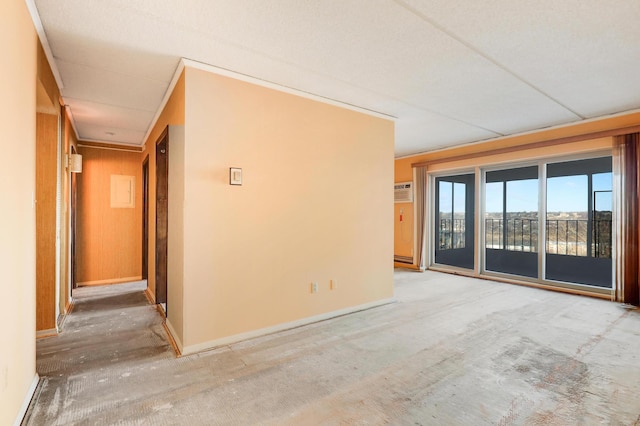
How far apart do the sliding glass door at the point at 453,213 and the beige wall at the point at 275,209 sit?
3.30m

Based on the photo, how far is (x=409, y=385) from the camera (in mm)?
2301

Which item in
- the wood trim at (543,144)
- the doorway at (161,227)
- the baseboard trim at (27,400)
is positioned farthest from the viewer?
the wood trim at (543,144)

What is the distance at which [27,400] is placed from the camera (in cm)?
203

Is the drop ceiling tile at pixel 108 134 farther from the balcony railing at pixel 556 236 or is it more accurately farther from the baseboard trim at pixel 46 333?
the balcony railing at pixel 556 236

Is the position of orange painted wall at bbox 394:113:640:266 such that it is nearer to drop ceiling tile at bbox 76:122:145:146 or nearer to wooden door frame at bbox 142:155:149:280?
wooden door frame at bbox 142:155:149:280

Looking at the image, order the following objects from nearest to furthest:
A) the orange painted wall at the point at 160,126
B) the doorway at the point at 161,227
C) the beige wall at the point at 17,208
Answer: the beige wall at the point at 17,208
the orange painted wall at the point at 160,126
the doorway at the point at 161,227

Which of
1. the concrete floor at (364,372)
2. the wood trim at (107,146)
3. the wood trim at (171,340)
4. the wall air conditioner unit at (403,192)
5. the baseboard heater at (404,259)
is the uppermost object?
the wood trim at (107,146)

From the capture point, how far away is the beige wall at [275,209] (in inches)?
114

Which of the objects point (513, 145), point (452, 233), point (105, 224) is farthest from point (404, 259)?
point (105, 224)

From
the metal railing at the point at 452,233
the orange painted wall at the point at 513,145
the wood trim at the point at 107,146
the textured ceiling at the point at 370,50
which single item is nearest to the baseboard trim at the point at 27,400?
the textured ceiling at the point at 370,50

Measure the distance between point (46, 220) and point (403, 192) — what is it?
6.27 meters

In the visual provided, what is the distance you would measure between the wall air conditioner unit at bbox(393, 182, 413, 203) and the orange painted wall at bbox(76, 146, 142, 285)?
5.34 m

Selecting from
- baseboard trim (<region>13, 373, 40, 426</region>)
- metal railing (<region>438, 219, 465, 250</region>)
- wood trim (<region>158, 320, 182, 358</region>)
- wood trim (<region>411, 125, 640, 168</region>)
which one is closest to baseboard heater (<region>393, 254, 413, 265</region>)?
metal railing (<region>438, 219, 465, 250</region>)

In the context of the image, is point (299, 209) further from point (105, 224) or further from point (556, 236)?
point (556, 236)
